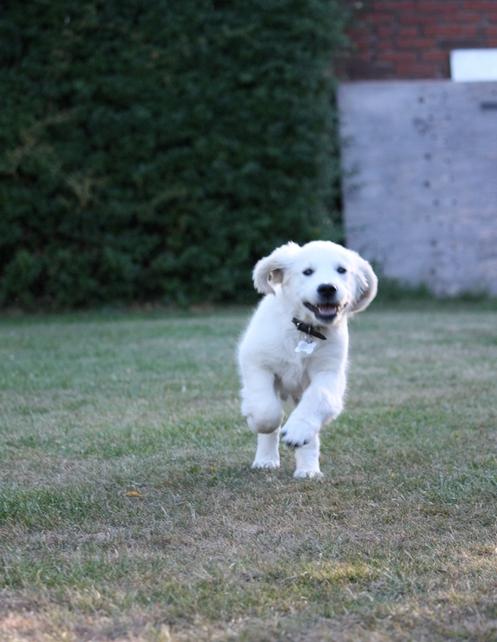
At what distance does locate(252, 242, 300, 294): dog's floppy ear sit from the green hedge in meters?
8.31

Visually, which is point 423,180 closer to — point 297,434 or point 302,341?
point 302,341

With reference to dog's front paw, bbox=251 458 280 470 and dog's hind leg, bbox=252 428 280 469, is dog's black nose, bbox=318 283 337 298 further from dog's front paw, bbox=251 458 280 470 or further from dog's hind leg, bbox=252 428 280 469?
dog's front paw, bbox=251 458 280 470

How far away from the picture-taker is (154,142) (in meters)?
13.5

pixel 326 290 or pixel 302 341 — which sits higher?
pixel 326 290

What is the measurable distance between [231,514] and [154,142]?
32.1 feet

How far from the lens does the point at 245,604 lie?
3137 millimetres

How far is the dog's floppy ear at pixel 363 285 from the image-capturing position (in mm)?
5098

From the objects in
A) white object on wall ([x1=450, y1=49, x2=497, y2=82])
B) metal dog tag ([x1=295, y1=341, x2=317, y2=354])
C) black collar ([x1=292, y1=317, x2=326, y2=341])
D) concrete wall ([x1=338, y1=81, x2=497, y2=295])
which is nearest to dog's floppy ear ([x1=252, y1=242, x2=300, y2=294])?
black collar ([x1=292, y1=317, x2=326, y2=341])

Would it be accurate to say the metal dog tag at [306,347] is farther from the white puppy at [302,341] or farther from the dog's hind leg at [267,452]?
the dog's hind leg at [267,452]

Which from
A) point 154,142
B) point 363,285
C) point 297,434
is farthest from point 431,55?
point 297,434

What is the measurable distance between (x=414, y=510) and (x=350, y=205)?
10812mm

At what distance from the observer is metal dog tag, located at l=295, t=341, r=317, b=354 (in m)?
4.86

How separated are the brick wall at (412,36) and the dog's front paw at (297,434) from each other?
11131mm

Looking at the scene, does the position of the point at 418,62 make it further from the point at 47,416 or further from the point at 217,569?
the point at 217,569
